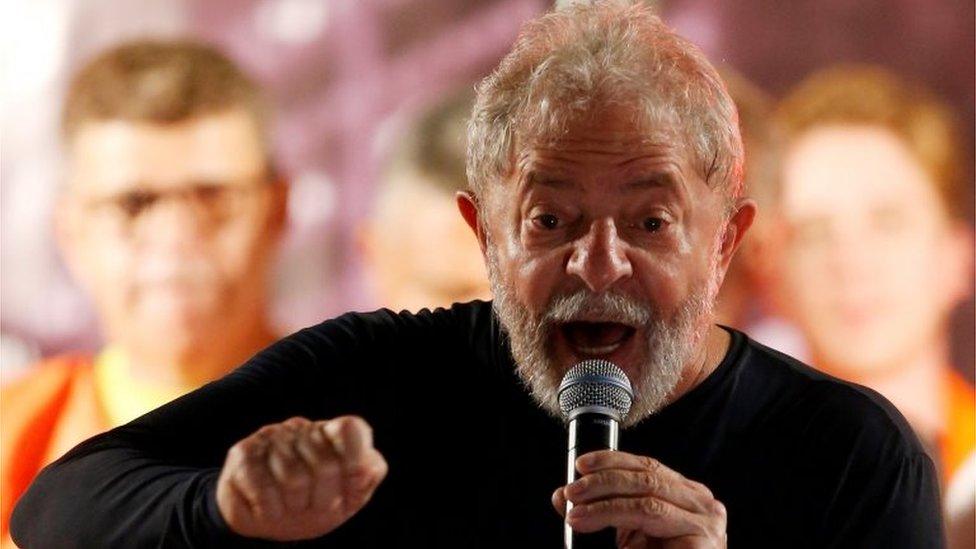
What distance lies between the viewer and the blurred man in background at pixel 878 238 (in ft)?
13.1

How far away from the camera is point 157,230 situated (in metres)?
3.90

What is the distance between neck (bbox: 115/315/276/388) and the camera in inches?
155

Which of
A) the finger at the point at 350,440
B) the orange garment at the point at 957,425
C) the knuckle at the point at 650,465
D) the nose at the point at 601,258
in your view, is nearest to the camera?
the finger at the point at 350,440

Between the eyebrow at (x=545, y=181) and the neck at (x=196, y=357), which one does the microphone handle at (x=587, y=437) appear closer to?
the eyebrow at (x=545, y=181)

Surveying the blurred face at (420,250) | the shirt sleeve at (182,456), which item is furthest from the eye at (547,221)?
the blurred face at (420,250)

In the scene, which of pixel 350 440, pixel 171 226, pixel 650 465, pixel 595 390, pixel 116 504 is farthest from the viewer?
pixel 171 226

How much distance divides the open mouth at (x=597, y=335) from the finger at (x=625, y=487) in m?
0.37

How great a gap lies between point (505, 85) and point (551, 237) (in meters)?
0.25

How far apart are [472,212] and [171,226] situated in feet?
6.05

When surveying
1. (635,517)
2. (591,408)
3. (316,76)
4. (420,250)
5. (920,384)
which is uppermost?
(316,76)

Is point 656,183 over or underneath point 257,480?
over

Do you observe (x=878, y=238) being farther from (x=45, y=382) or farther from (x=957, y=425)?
(x=45, y=382)

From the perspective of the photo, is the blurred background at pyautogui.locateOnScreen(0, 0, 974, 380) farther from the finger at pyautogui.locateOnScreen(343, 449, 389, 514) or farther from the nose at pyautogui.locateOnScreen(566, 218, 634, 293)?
the finger at pyautogui.locateOnScreen(343, 449, 389, 514)

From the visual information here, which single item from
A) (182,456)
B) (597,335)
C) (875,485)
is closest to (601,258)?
(597,335)
